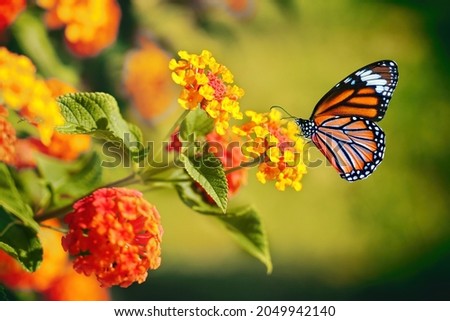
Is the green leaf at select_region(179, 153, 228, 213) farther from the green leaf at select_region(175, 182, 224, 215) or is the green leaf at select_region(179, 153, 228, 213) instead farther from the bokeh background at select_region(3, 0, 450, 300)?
the bokeh background at select_region(3, 0, 450, 300)

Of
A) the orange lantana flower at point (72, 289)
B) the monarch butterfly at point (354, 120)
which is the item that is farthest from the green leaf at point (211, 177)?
the orange lantana flower at point (72, 289)

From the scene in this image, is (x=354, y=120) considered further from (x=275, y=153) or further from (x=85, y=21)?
(x=85, y=21)

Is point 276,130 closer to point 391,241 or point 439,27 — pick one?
point 391,241

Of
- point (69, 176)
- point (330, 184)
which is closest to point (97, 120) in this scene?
point (69, 176)

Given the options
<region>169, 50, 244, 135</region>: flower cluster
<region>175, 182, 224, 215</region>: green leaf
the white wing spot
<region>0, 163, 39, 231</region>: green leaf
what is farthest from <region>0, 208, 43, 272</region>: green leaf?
the white wing spot

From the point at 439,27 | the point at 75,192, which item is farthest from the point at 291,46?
the point at 75,192
